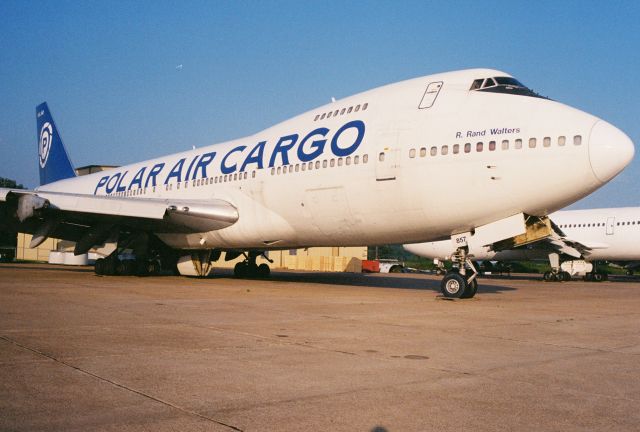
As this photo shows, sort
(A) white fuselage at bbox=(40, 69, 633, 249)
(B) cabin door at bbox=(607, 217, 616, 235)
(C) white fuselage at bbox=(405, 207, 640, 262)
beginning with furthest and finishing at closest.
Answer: (B) cabin door at bbox=(607, 217, 616, 235) < (C) white fuselage at bbox=(405, 207, 640, 262) < (A) white fuselage at bbox=(40, 69, 633, 249)

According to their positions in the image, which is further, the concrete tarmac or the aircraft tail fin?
the aircraft tail fin

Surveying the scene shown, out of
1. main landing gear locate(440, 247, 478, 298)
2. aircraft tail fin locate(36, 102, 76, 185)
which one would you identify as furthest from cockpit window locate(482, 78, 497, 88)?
aircraft tail fin locate(36, 102, 76, 185)

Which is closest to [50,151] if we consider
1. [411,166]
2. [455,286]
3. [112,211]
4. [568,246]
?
[112,211]

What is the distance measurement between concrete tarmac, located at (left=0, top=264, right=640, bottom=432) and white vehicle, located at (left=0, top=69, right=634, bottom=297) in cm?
353

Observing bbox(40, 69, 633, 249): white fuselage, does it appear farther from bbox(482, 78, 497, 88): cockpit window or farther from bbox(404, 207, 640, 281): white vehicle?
bbox(404, 207, 640, 281): white vehicle

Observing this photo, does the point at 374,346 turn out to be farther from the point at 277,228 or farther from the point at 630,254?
the point at 630,254

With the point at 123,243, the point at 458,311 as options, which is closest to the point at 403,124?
the point at 458,311

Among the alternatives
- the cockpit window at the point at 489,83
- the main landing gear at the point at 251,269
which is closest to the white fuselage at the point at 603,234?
the main landing gear at the point at 251,269

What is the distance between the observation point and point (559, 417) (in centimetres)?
394

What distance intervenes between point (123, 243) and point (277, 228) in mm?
8134

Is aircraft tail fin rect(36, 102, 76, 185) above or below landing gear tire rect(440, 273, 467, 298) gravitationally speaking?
above

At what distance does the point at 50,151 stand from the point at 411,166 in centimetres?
2631

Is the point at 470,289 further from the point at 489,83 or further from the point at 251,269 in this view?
the point at 251,269

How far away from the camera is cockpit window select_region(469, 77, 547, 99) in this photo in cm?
1338
